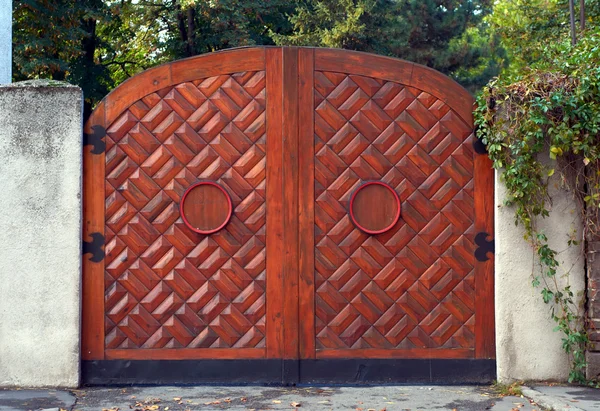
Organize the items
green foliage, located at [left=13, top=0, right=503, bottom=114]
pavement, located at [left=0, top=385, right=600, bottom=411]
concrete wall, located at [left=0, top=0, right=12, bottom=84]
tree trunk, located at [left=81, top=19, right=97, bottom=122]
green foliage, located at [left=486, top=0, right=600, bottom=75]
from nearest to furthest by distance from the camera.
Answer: pavement, located at [left=0, top=385, right=600, bottom=411], concrete wall, located at [left=0, top=0, right=12, bottom=84], green foliage, located at [left=486, top=0, right=600, bottom=75], green foliage, located at [left=13, top=0, right=503, bottom=114], tree trunk, located at [left=81, top=19, right=97, bottom=122]

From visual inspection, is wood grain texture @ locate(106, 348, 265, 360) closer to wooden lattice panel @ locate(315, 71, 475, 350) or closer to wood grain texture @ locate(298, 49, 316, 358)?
wood grain texture @ locate(298, 49, 316, 358)

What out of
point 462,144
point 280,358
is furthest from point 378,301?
point 462,144

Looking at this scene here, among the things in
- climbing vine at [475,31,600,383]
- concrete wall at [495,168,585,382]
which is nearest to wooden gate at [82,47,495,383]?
concrete wall at [495,168,585,382]

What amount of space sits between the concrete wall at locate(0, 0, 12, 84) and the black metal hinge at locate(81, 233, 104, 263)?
63.2 inches

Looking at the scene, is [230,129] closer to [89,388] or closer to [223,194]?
[223,194]

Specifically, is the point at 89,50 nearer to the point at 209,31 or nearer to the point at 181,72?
the point at 209,31

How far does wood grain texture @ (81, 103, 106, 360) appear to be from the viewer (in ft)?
19.7

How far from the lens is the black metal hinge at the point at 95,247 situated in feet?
19.8

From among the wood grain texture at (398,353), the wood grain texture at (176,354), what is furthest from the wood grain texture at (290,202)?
the wood grain texture at (176,354)

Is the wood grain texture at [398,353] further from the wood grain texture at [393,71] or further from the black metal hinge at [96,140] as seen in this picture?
the black metal hinge at [96,140]

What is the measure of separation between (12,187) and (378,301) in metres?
2.89

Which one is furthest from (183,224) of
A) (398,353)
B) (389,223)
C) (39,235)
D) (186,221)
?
(398,353)

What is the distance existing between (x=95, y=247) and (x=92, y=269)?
0.55 ft

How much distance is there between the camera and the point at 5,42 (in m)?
6.66
